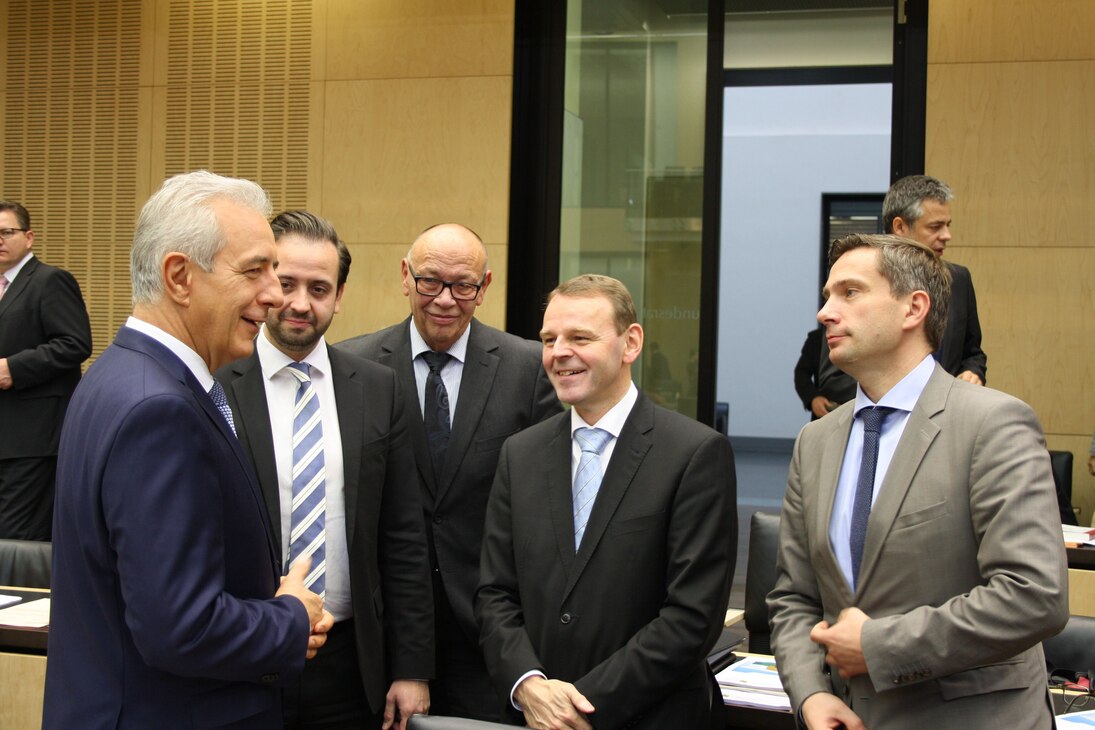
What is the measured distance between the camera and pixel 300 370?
2.85m

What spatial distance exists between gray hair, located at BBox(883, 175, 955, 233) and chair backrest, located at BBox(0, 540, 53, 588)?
11.7 feet

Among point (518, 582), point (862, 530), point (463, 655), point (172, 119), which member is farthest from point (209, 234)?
point (172, 119)

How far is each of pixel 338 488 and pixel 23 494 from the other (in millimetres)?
3484

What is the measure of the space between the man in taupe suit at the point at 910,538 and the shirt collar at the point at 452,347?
116 centimetres

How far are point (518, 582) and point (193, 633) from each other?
44.2 inches

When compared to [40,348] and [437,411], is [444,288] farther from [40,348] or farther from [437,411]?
[40,348]

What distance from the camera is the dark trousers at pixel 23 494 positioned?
555 centimetres

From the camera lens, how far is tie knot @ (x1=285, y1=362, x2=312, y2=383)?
9.30 feet

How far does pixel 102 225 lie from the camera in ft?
24.8

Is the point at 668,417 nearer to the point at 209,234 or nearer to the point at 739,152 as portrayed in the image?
the point at 209,234

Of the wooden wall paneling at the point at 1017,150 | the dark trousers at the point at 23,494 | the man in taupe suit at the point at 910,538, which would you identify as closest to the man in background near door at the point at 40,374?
the dark trousers at the point at 23,494

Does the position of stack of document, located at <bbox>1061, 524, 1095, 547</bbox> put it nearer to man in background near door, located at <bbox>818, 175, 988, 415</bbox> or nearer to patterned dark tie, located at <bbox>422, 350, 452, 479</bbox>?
man in background near door, located at <bbox>818, 175, 988, 415</bbox>

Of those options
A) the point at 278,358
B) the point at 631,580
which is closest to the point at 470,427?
the point at 278,358

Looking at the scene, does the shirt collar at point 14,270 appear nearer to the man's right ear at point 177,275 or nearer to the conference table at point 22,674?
the conference table at point 22,674
